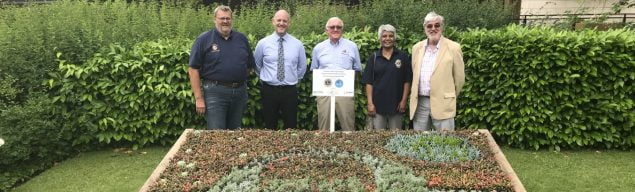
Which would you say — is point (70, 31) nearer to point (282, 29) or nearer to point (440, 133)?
point (282, 29)

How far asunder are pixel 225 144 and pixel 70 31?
306cm

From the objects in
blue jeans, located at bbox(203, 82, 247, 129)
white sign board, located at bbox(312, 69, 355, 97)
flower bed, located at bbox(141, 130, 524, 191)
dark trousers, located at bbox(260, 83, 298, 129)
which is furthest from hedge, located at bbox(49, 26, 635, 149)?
flower bed, located at bbox(141, 130, 524, 191)

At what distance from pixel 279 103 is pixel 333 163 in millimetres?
1945

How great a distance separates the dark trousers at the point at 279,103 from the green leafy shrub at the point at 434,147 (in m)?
1.53

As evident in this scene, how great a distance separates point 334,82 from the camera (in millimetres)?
4754

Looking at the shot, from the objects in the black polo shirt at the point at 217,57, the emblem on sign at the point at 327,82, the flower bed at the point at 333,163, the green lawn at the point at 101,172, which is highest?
the black polo shirt at the point at 217,57

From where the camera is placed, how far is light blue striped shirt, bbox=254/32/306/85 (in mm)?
5199

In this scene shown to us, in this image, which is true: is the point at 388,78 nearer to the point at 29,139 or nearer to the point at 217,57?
the point at 217,57

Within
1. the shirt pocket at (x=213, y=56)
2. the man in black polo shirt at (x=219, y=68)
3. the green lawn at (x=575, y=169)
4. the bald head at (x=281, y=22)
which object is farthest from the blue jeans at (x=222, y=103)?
the green lawn at (x=575, y=169)

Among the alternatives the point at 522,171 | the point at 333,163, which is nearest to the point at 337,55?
the point at 333,163

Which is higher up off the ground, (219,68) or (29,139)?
(219,68)

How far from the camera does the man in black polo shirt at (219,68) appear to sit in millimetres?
4941

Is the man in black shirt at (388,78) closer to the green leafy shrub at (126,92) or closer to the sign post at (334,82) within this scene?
the sign post at (334,82)

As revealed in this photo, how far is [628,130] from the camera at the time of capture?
19.4 feet
